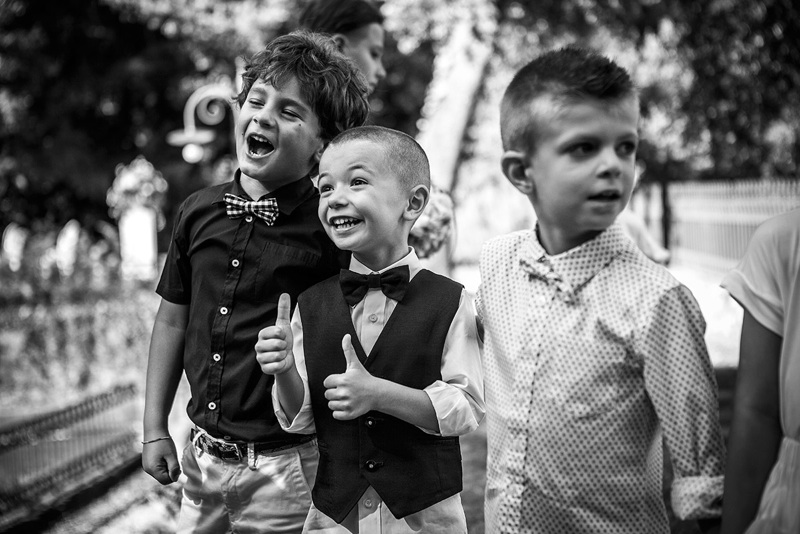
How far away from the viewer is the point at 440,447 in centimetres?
234

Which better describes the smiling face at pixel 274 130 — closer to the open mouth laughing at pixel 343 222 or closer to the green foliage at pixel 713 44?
the open mouth laughing at pixel 343 222

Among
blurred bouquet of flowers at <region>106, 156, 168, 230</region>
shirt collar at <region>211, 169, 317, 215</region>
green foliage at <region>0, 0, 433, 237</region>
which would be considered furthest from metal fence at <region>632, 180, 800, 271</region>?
shirt collar at <region>211, 169, 317, 215</region>

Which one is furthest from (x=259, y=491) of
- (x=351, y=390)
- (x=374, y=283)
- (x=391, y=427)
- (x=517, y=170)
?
(x=517, y=170)

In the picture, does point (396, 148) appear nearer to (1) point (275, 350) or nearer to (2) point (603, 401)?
(1) point (275, 350)

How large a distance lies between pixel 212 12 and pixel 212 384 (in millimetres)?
11515

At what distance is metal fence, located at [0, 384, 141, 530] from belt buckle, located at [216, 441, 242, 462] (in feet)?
15.8

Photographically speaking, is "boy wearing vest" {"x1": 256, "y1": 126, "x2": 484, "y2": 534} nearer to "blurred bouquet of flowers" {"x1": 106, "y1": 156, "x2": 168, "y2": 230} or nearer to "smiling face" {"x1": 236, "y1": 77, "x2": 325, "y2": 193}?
"smiling face" {"x1": 236, "y1": 77, "x2": 325, "y2": 193}

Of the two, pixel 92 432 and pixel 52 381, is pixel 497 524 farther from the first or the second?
pixel 52 381

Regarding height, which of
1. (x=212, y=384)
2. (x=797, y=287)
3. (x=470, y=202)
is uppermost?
(x=797, y=287)

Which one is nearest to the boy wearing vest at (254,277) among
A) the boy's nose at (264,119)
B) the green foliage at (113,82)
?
the boy's nose at (264,119)

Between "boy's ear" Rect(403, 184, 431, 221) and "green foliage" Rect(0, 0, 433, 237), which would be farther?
"green foliage" Rect(0, 0, 433, 237)

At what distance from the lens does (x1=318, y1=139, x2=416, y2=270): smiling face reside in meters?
2.30

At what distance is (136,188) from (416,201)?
50.8 ft

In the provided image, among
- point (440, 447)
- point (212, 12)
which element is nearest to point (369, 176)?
point (440, 447)
